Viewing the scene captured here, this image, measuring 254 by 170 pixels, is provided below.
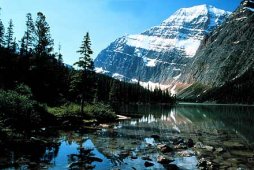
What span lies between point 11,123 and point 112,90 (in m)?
136

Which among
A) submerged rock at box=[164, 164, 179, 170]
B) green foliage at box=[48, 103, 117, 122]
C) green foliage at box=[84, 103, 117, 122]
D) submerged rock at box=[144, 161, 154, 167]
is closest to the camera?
submerged rock at box=[164, 164, 179, 170]

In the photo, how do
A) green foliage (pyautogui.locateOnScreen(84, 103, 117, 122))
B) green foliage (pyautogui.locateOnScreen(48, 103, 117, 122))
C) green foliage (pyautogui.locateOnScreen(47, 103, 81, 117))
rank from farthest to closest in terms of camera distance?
green foliage (pyautogui.locateOnScreen(84, 103, 117, 122)) < green foliage (pyautogui.locateOnScreen(48, 103, 117, 122)) < green foliage (pyautogui.locateOnScreen(47, 103, 81, 117))

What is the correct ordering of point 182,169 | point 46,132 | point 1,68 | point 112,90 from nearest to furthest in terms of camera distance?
1. point 182,169
2. point 46,132
3. point 1,68
4. point 112,90

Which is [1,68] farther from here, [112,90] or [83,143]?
[112,90]

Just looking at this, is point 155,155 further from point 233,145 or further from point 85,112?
point 85,112

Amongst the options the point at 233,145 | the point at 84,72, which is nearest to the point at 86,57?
the point at 84,72

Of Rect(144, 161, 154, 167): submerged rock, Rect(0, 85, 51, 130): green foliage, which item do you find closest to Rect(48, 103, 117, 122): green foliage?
Rect(0, 85, 51, 130): green foliage

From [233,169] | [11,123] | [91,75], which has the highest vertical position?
[91,75]

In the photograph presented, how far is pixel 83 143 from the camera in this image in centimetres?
3756

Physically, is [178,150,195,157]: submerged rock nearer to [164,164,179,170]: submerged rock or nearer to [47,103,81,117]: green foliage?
[164,164,179,170]: submerged rock

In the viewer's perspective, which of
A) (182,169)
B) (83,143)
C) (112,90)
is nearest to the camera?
(182,169)

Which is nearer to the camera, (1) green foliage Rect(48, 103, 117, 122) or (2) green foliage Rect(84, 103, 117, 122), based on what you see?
(1) green foliage Rect(48, 103, 117, 122)

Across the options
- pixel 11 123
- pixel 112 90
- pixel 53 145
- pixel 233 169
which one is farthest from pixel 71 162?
pixel 112 90

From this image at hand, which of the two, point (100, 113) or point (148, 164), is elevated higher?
point (100, 113)
